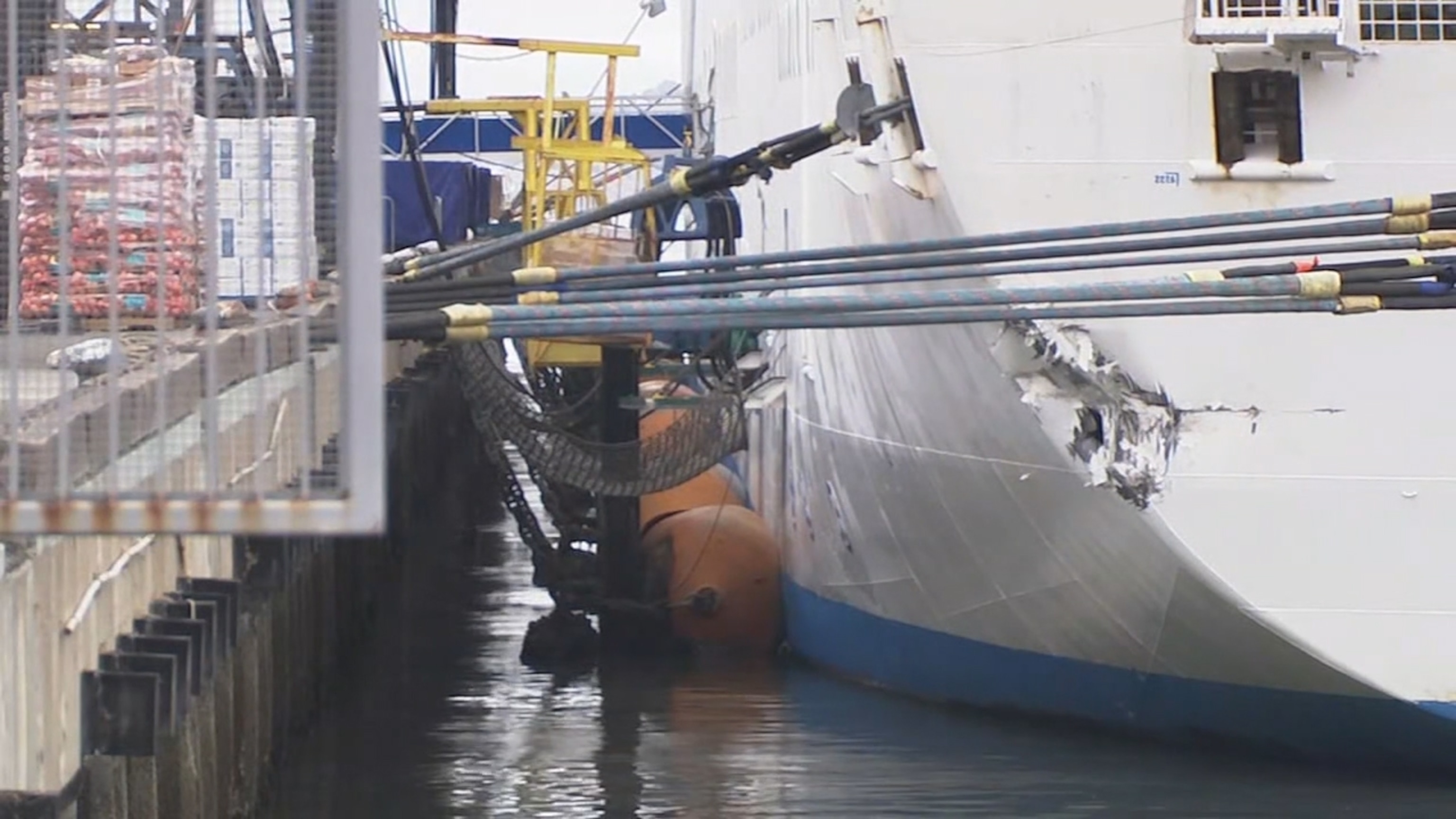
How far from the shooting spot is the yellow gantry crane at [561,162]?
22016 mm

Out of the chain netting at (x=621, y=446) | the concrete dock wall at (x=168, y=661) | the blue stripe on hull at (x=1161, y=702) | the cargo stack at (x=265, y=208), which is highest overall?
the cargo stack at (x=265, y=208)

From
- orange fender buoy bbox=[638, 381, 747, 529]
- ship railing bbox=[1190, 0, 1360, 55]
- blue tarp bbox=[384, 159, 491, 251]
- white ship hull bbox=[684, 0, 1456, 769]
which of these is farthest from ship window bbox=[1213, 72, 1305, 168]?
blue tarp bbox=[384, 159, 491, 251]

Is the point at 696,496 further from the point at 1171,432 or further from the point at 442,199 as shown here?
the point at 1171,432

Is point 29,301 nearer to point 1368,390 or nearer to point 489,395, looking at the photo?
point 1368,390

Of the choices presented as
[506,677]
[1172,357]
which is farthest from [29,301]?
[506,677]

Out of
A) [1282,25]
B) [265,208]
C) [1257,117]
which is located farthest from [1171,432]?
[265,208]

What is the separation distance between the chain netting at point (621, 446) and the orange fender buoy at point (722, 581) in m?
1.00

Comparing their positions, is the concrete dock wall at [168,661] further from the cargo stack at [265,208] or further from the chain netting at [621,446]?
the chain netting at [621,446]

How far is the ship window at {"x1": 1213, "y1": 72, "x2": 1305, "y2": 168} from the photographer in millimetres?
12750

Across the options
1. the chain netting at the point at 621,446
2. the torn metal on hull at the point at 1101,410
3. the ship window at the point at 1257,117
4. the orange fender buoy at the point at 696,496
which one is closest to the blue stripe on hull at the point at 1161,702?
the torn metal on hull at the point at 1101,410

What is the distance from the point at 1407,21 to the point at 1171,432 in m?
2.51

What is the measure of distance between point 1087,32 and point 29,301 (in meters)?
8.23

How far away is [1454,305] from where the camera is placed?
9.65m

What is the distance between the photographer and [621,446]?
19.4m
